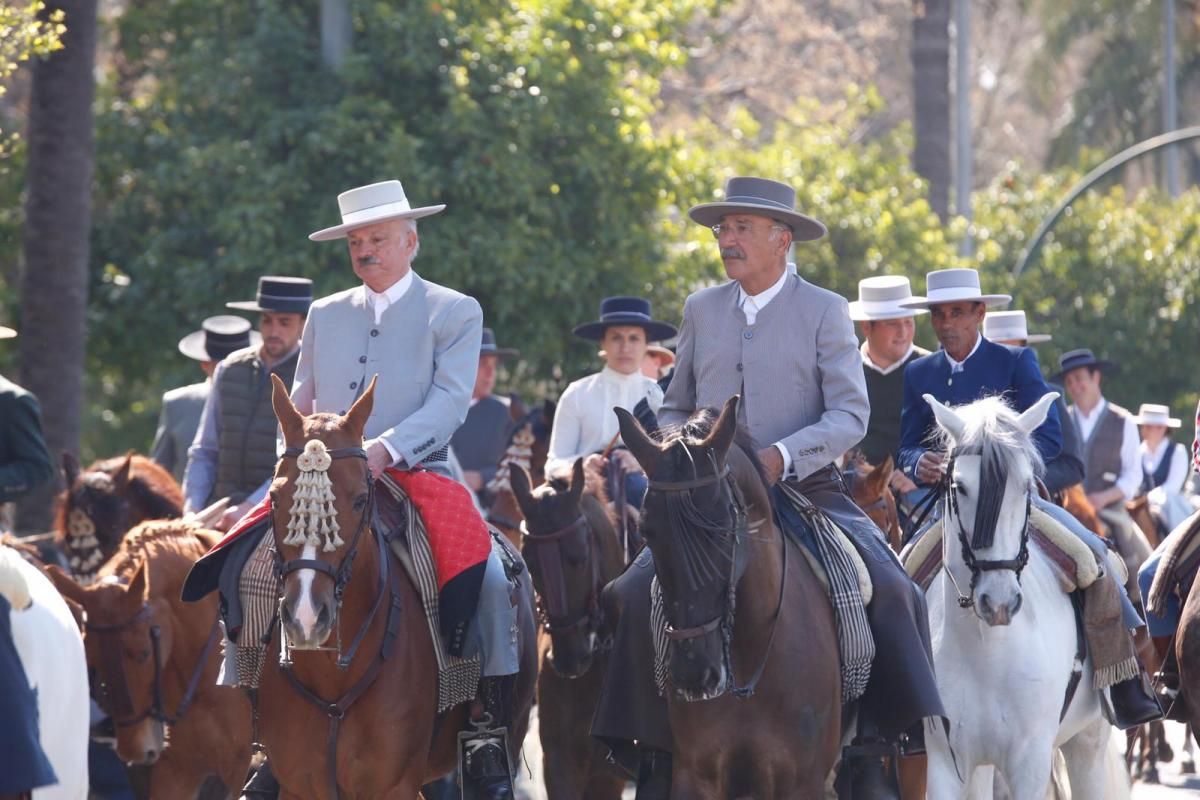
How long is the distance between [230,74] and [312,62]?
2.57 feet

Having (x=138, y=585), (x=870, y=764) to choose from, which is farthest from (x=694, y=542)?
Result: (x=138, y=585)

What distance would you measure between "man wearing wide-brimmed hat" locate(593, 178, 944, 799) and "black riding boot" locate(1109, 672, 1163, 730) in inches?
74.7

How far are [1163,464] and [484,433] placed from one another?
781cm

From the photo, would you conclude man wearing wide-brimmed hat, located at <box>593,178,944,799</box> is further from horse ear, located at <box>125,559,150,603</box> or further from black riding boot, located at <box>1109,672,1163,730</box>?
horse ear, located at <box>125,559,150,603</box>

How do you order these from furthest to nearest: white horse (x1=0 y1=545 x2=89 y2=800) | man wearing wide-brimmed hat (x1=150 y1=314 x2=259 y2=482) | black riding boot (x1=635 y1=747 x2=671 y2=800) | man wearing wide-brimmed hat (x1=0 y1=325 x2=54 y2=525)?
1. man wearing wide-brimmed hat (x1=150 y1=314 x2=259 y2=482)
2. man wearing wide-brimmed hat (x1=0 y1=325 x2=54 y2=525)
3. black riding boot (x1=635 y1=747 x2=671 y2=800)
4. white horse (x1=0 y1=545 x2=89 y2=800)

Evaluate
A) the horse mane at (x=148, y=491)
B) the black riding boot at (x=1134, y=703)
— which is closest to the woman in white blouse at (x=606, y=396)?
the horse mane at (x=148, y=491)

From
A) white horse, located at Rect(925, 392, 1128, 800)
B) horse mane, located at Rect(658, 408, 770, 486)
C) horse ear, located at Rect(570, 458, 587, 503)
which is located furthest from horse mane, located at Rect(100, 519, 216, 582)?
white horse, located at Rect(925, 392, 1128, 800)

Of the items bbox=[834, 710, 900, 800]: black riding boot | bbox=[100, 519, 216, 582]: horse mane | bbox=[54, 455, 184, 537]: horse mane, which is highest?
bbox=[54, 455, 184, 537]: horse mane

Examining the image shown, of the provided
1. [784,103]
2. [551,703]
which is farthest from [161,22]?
[784,103]

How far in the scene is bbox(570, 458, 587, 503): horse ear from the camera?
1070 cm

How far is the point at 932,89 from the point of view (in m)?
29.6

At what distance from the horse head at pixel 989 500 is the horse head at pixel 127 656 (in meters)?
3.97

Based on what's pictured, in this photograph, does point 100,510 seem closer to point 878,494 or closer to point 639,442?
point 878,494

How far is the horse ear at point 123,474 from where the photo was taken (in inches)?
452
